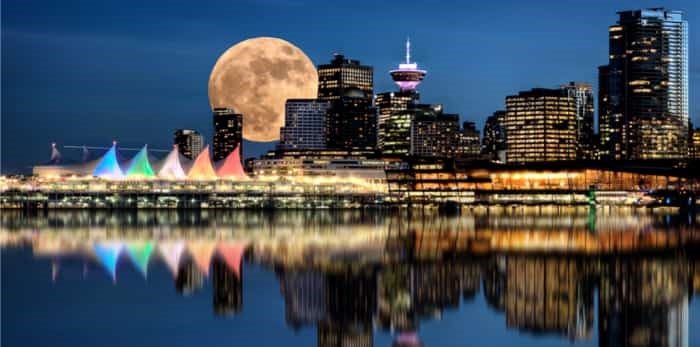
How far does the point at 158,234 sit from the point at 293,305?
34.2 metres

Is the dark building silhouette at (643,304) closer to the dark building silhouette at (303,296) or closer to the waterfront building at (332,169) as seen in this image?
the dark building silhouette at (303,296)

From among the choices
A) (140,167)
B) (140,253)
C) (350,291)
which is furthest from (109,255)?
(140,167)

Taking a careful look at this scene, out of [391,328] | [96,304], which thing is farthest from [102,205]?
[391,328]

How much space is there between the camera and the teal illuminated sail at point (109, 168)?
407 ft

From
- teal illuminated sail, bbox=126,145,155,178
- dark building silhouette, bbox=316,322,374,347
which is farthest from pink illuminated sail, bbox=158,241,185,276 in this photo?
teal illuminated sail, bbox=126,145,155,178

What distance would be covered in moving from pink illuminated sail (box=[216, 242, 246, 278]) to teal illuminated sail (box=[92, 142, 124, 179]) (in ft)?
228

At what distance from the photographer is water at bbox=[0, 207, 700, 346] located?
28375 millimetres

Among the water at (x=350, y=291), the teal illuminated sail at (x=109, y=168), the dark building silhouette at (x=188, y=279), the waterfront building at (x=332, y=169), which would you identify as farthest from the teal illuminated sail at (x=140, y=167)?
the dark building silhouette at (x=188, y=279)

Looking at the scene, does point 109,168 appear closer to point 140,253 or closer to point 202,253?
point 140,253

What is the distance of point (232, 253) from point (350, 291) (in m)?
16.3

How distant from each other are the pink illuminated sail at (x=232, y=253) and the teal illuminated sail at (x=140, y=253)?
3421mm

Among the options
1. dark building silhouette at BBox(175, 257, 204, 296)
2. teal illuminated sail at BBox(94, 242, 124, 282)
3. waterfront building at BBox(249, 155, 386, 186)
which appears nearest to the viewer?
dark building silhouette at BBox(175, 257, 204, 296)

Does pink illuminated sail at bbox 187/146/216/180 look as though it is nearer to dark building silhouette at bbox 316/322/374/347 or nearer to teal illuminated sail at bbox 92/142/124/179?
teal illuminated sail at bbox 92/142/124/179

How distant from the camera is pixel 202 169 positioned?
125438mm
